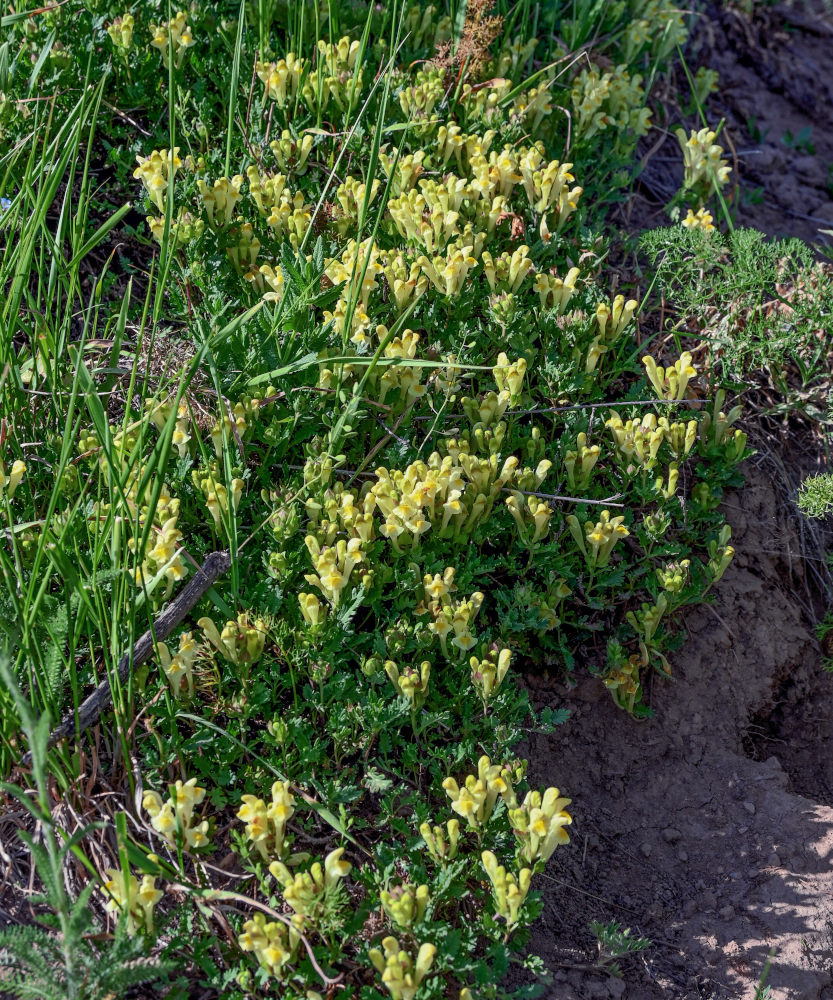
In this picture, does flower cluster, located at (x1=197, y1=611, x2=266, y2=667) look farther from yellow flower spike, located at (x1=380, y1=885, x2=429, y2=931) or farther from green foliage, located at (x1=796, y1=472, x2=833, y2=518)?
green foliage, located at (x1=796, y1=472, x2=833, y2=518)

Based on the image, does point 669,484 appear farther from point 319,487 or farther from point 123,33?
point 123,33

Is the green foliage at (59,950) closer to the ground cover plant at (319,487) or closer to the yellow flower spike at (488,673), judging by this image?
the ground cover plant at (319,487)

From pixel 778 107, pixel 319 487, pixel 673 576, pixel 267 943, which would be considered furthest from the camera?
pixel 778 107

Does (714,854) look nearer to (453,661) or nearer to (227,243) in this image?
(453,661)

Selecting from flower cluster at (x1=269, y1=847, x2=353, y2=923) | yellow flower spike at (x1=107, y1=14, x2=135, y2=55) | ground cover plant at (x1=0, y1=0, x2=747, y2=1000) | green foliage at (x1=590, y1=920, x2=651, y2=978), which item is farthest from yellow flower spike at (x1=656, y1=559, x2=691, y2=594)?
yellow flower spike at (x1=107, y1=14, x2=135, y2=55)

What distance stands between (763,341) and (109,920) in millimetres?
3075

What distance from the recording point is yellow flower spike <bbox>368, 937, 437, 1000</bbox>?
2.18 meters

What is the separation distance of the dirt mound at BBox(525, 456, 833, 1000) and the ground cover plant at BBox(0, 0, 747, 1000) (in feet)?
0.56

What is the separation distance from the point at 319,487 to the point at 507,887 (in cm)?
127

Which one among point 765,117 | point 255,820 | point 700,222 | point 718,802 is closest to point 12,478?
point 255,820

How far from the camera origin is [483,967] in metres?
2.30

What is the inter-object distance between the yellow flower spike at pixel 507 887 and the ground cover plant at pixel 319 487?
0.01m

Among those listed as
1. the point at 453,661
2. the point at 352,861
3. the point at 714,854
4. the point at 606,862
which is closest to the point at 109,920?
the point at 352,861

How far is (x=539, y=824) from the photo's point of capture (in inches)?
93.8
